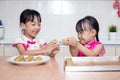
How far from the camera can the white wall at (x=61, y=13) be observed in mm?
3137

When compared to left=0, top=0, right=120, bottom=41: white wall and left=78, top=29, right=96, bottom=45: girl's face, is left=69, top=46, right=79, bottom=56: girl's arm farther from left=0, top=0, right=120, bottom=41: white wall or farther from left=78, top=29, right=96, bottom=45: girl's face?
left=0, top=0, right=120, bottom=41: white wall

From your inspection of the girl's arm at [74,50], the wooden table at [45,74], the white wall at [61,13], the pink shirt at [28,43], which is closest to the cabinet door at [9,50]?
the white wall at [61,13]

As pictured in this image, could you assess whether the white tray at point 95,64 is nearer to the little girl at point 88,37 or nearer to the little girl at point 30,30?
the little girl at point 88,37

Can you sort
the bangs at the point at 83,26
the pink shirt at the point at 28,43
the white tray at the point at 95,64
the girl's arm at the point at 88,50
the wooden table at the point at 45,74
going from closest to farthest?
the wooden table at the point at 45,74 < the white tray at the point at 95,64 < the girl's arm at the point at 88,50 < the bangs at the point at 83,26 < the pink shirt at the point at 28,43

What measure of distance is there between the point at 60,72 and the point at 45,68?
13 cm

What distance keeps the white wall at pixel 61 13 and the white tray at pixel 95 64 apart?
5.76 feet

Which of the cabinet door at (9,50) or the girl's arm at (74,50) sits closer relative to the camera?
the girl's arm at (74,50)

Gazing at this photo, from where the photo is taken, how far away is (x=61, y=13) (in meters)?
3.16

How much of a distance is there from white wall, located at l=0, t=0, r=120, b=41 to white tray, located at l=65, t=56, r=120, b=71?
1754 mm

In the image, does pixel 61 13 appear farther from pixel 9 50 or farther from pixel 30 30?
pixel 30 30

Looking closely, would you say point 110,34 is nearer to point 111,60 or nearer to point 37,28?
point 37,28

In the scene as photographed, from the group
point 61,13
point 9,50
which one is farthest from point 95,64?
point 61,13

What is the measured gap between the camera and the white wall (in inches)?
123

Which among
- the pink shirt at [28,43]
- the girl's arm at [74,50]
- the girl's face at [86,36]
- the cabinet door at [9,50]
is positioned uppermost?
the girl's face at [86,36]
